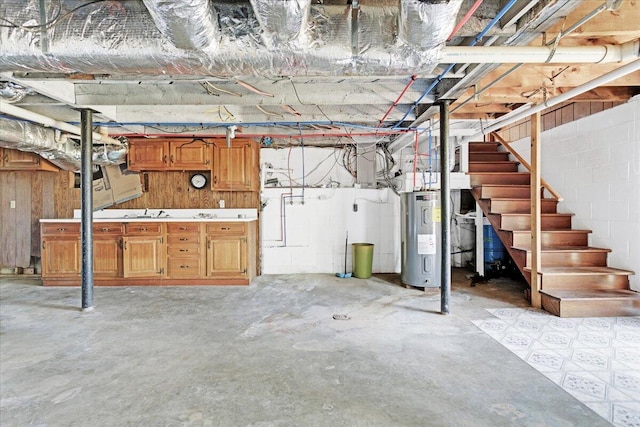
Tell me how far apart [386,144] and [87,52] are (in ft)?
14.5

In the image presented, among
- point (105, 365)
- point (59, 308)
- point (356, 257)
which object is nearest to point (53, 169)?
point (59, 308)

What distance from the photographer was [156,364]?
89.1 inches

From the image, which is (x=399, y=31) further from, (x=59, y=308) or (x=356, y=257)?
(x=59, y=308)

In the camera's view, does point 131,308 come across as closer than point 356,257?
Yes

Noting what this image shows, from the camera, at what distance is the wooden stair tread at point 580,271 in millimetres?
3467

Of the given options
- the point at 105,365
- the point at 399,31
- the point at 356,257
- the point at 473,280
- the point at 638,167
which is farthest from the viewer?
the point at 356,257

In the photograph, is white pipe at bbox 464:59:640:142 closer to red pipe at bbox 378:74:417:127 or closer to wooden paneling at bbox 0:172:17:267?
red pipe at bbox 378:74:417:127

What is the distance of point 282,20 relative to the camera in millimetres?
1502

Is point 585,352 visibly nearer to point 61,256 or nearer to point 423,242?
point 423,242

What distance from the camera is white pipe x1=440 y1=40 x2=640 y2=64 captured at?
204 cm

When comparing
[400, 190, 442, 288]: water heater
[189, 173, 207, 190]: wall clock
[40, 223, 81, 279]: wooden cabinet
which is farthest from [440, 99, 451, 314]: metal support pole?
[40, 223, 81, 279]: wooden cabinet

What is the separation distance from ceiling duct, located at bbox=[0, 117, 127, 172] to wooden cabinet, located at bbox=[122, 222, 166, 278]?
108cm

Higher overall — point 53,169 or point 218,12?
point 218,12

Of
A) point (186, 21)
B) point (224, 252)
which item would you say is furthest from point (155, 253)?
point (186, 21)
